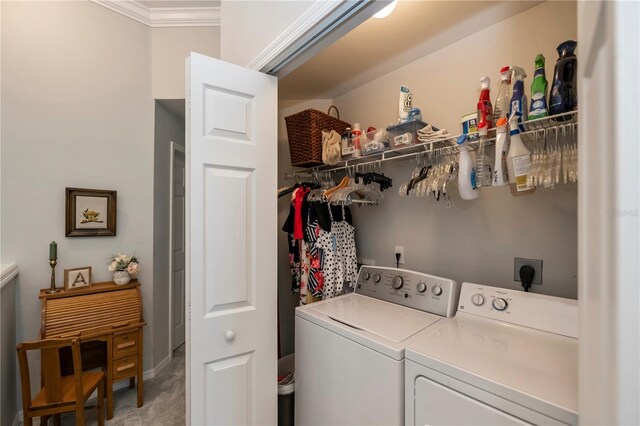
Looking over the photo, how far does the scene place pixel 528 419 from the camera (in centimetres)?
78

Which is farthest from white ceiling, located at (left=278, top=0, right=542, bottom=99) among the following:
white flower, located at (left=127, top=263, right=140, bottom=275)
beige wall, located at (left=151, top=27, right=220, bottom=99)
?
white flower, located at (left=127, top=263, right=140, bottom=275)

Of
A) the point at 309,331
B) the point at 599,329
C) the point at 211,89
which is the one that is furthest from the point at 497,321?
the point at 211,89

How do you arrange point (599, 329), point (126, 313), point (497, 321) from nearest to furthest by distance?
point (599, 329), point (497, 321), point (126, 313)

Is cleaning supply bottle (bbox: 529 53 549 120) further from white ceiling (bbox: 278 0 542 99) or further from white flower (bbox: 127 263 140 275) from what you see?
white flower (bbox: 127 263 140 275)

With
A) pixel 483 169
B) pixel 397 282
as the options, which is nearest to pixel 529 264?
pixel 483 169

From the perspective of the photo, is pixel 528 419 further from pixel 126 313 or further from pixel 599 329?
pixel 126 313

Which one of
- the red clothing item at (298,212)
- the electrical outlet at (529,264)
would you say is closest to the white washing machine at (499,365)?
the electrical outlet at (529,264)

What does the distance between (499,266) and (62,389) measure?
2.70 metres

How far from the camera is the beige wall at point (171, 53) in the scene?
2.44m

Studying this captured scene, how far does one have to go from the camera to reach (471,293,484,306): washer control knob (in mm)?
1354

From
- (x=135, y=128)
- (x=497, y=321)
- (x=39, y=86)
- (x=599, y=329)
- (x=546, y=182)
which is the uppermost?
(x=39, y=86)

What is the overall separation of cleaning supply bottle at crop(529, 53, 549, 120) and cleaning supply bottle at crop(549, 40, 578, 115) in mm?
32

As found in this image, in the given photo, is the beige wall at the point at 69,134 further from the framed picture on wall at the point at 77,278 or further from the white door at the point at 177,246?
the white door at the point at 177,246

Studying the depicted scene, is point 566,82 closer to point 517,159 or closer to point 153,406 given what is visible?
point 517,159
